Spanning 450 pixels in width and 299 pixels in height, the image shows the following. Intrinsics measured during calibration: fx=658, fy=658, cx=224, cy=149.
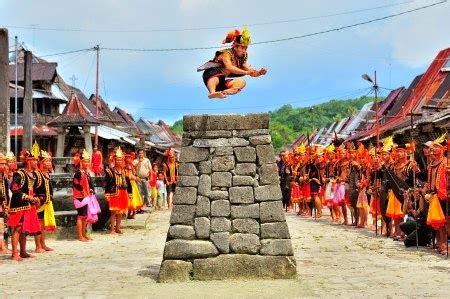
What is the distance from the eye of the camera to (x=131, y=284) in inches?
352

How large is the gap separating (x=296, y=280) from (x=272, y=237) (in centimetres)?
67

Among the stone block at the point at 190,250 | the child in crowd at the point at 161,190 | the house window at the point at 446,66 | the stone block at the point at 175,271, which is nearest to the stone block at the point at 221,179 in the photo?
the stone block at the point at 190,250

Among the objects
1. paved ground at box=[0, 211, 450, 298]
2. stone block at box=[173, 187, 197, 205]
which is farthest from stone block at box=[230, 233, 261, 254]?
stone block at box=[173, 187, 197, 205]

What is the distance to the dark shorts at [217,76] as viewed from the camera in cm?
985

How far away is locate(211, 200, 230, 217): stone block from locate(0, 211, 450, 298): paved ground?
3.14ft

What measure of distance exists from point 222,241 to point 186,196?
2.65 feet

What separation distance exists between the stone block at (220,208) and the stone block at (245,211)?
0.08 meters

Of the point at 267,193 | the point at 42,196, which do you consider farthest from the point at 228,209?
the point at 42,196

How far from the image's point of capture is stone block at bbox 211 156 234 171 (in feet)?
Answer: 30.4

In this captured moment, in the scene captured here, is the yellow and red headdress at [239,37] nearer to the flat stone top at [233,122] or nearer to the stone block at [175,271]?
the flat stone top at [233,122]

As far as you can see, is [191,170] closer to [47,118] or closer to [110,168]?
[110,168]

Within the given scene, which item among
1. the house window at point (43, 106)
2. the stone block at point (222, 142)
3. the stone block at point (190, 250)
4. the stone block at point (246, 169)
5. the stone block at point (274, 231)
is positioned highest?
the house window at point (43, 106)

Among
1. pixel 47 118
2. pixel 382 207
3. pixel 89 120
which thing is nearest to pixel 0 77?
pixel 382 207

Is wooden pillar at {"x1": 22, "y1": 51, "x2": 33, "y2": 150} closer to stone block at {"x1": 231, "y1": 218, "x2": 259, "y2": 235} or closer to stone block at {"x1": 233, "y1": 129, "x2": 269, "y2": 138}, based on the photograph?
stone block at {"x1": 233, "y1": 129, "x2": 269, "y2": 138}
